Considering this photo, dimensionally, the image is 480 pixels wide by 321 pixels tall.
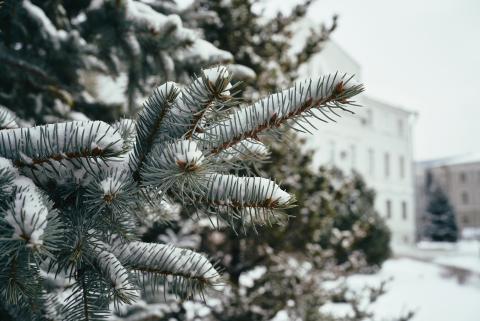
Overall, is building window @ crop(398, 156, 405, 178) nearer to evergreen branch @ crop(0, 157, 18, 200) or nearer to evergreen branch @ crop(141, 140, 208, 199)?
evergreen branch @ crop(141, 140, 208, 199)

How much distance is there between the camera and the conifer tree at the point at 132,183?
828mm

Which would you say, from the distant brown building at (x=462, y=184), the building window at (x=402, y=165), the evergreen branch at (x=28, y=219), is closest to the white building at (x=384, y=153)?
the building window at (x=402, y=165)

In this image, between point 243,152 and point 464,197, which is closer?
point 243,152

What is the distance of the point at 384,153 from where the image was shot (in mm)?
34656

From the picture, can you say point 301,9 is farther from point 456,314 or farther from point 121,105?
point 456,314

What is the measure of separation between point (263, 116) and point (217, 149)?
0.45 ft

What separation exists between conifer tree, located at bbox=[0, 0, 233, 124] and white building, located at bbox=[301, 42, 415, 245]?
26.3 m

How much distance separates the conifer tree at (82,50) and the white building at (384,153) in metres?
26.3

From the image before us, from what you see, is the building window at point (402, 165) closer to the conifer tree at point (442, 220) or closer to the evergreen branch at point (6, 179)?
the conifer tree at point (442, 220)

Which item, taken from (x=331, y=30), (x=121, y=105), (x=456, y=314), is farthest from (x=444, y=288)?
(x=121, y=105)

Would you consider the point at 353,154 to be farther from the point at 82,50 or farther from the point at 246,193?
the point at 246,193

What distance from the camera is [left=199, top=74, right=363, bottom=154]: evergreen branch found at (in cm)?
82

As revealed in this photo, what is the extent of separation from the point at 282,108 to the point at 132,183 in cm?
36

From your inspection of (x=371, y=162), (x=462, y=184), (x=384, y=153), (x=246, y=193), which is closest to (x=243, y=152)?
(x=246, y=193)
